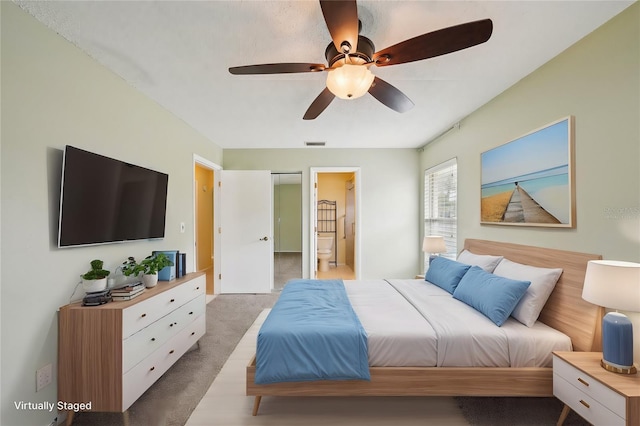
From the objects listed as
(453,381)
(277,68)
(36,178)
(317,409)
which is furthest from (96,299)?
(453,381)

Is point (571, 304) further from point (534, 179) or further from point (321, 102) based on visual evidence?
point (321, 102)

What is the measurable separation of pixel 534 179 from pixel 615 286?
109 cm

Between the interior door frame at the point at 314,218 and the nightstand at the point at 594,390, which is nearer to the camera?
the nightstand at the point at 594,390

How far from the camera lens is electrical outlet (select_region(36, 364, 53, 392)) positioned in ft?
5.39

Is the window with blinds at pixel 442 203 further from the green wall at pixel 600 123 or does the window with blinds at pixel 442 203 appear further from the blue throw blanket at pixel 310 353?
the blue throw blanket at pixel 310 353

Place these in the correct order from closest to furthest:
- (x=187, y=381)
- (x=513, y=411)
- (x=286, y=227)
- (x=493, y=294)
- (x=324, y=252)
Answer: (x=513, y=411), (x=493, y=294), (x=187, y=381), (x=286, y=227), (x=324, y=252)

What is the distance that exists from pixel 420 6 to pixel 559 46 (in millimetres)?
1160

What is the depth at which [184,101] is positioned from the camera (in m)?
2.85

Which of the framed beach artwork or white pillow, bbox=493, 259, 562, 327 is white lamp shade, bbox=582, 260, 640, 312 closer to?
white pillow, bbox=493, 259, 562, 327

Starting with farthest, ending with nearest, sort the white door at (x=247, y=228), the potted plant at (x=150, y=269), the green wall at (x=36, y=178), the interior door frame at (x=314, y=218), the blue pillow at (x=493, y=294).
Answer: the interior door frame at (x=314, y=218)
the white door at (x=247, y=228)
the potted plant at (x=150, y=269)
the blue pillow at (x=493, y=294)
the green wall at (x=36, y=178)

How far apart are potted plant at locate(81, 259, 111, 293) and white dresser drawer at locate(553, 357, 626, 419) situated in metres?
2.99

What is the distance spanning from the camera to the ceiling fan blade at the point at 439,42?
130 centimetres

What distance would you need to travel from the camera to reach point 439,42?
4.67ft

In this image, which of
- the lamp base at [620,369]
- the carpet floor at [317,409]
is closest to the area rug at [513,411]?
the carpet floor at [317,409]
